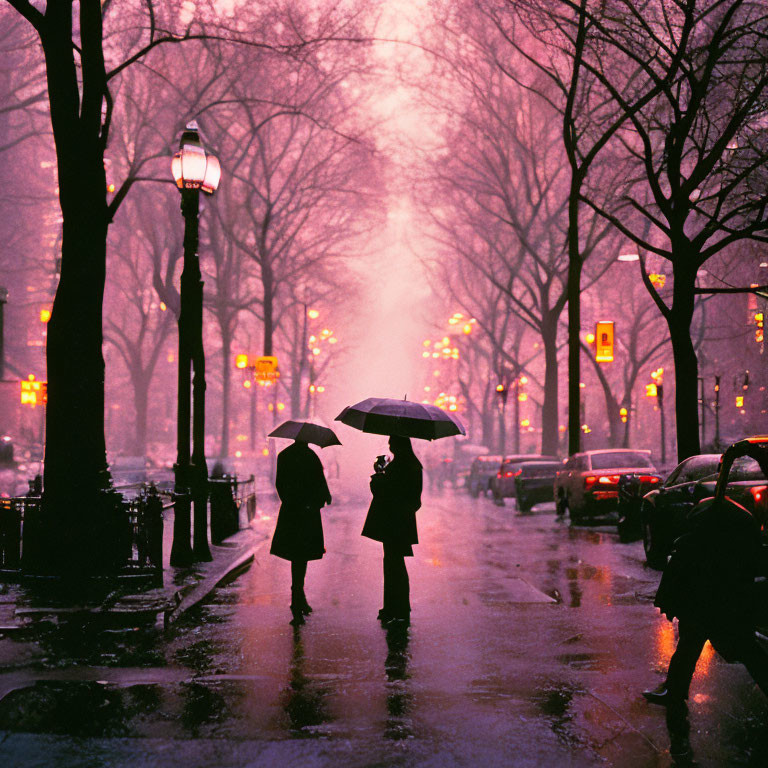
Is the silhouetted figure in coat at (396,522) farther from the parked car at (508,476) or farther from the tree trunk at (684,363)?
the parked car at (508,476)

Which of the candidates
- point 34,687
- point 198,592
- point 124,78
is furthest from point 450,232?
point 34,687

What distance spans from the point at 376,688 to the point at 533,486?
2348cm

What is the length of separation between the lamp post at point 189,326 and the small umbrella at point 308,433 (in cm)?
303

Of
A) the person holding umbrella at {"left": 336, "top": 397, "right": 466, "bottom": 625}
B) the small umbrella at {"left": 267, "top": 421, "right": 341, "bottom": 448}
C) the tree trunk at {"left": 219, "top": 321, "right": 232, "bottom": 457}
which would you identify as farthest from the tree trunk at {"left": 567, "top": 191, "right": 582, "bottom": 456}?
the tree trunk at {"left": 219, "top": 321, "right": 232, "bottom": 457}

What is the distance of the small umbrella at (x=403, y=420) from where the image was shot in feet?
33.4

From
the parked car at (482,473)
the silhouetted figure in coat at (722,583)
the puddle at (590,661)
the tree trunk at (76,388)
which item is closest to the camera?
the silhouetted figure in coat at (722,583)

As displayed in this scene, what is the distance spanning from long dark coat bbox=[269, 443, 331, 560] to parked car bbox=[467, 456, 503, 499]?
3137 cm

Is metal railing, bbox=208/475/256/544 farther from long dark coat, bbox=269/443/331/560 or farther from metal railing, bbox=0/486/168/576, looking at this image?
long dark coat, bbox=269/443/331/560

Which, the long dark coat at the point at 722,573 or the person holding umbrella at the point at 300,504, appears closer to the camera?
the long dark coat at the point at 722,573

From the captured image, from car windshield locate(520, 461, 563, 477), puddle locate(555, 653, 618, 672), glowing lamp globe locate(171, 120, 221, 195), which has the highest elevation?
glowing lamp globe locate(171, 120, 221, 195)

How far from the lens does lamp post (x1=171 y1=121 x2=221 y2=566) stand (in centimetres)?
1355

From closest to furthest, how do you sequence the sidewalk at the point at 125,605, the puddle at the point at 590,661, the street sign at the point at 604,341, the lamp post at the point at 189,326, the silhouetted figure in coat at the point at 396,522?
the puddle at the point at 590,661, the sidewalk at the point at 125,605, the silhouetted figure in coat at the point at 396,522, the lamp post at the point at 189,326, the street sign at the point at 604,341

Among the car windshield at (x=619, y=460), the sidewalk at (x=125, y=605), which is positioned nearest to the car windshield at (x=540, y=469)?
the car windshield at (x=619, y=460)

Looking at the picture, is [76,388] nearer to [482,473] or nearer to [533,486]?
[533,486]
